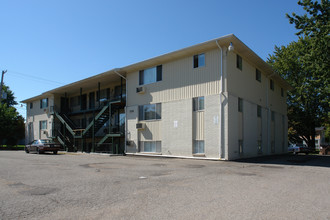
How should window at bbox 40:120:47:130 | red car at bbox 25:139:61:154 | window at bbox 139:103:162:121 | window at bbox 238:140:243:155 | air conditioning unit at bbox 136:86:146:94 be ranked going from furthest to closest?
window at bbox 40:120:47:130, red car at bbox 25:139:61:154, air conditioning unit at bbox 136:86:146:94, window at bbox 139:103:162:121, window at bbox 238:140:243:155

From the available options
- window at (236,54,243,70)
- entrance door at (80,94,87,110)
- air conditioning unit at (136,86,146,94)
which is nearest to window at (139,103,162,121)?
air conditioning unit at (136,86,146,94)

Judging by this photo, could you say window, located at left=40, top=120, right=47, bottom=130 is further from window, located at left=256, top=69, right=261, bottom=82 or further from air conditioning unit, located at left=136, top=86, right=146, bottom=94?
window, located at left=256, top=69, right=261, bottom=82

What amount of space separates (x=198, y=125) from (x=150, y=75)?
19.9 feet

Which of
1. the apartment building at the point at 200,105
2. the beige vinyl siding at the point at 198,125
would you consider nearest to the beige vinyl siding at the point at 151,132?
the apartment building at the point at 200,105

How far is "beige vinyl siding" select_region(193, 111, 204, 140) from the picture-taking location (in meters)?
17.1

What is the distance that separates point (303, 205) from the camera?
17.8 ft

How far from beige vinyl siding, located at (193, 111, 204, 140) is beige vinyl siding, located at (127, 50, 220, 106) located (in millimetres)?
1297

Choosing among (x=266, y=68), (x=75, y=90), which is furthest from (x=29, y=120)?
(x=266, y=68)

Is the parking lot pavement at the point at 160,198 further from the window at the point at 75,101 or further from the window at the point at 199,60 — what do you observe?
the window at the point at 75,101

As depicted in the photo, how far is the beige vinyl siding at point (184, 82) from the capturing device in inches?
668

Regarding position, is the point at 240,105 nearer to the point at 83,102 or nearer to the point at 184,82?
the point at 184,82

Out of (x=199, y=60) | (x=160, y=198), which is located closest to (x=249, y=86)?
(x=199, y=60)

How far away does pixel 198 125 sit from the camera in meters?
17.3

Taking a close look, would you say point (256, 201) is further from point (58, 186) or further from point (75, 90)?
point (75, 90)
